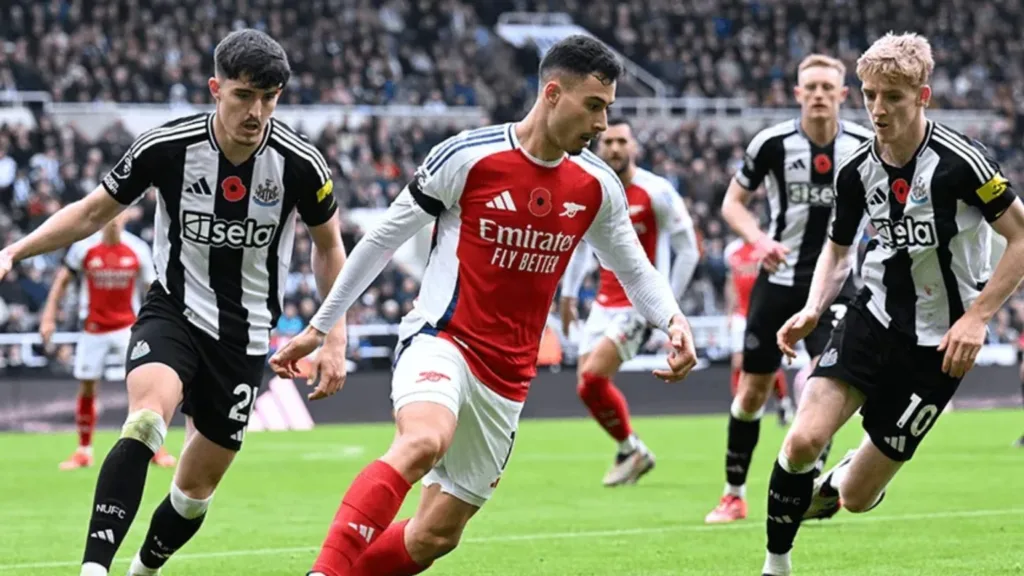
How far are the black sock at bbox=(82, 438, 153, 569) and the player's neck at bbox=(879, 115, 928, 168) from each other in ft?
11.2

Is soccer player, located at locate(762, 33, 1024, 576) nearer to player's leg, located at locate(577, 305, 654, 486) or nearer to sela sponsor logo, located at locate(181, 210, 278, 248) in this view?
sela sponsor logo, located at locate(181, 210, 278, 248)

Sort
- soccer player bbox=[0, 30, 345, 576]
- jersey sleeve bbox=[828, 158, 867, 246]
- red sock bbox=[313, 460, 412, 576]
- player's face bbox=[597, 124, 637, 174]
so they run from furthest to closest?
player's face bbox=[597, 124, 637, 174] < jersey sleeve bbox=[828, 158, 867, 246] < soccer player bbox=[0, 30, 345, 576] < red sock bbox=[313, 460, 412, 576]

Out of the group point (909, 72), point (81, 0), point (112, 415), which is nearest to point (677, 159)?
point (81, 0)

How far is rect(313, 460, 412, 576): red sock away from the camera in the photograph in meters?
5.38

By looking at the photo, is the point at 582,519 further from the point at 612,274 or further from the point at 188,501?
the point at 188,501

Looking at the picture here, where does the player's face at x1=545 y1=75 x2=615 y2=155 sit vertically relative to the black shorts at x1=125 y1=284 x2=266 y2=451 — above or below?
above

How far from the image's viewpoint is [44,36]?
3197 centimetres

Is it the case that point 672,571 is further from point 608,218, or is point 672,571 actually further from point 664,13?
point 664,13

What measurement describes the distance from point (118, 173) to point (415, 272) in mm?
24169

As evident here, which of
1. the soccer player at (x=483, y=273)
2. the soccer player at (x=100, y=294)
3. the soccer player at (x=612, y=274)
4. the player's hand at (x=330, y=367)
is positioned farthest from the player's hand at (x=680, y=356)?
the soccer player at (x=100, y=294)

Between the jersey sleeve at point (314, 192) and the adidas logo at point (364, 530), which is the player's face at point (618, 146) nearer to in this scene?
the jersey sleeve at point (314, 192)

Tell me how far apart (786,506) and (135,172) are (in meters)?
3.14

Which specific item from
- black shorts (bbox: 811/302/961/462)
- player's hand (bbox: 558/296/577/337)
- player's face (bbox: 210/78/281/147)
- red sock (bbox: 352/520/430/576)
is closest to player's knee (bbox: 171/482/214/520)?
red sock (bbox: 352/520/430/576)

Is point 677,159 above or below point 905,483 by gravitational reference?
below
